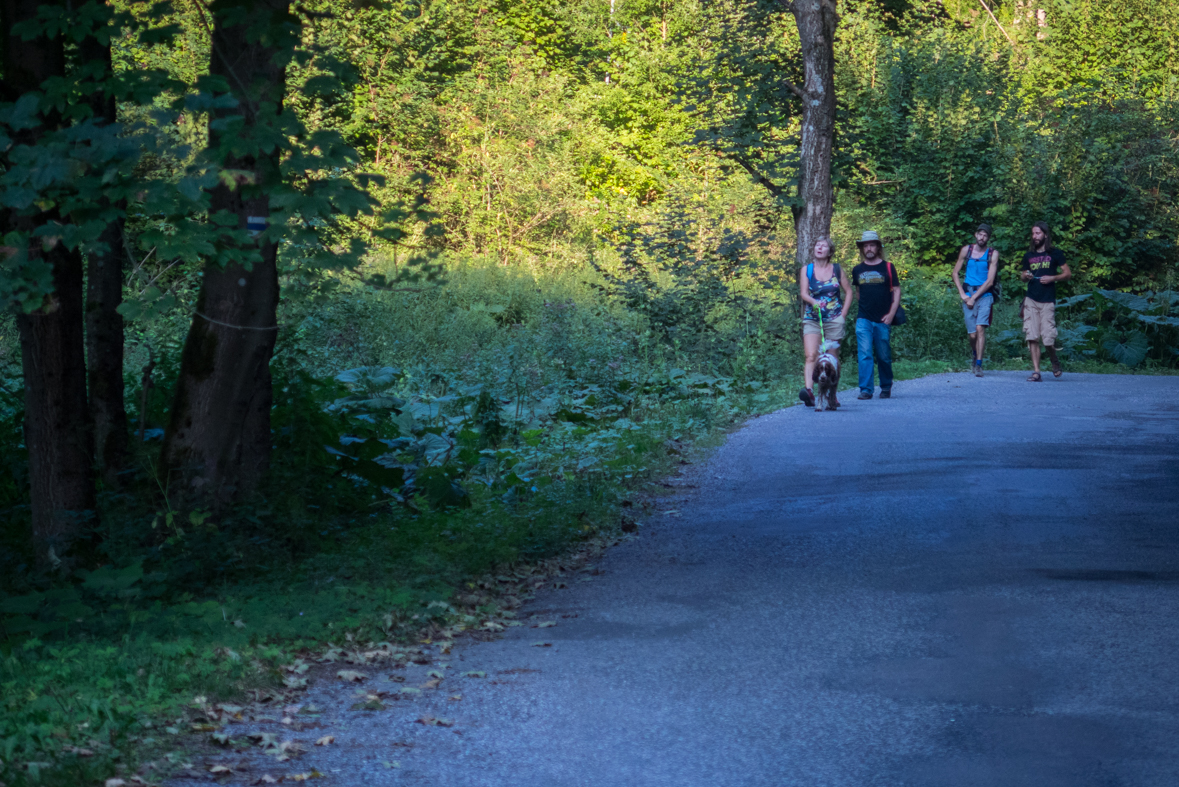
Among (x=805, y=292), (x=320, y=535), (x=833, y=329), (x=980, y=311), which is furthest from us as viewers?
(x=980, y=311)

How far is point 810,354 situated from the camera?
1528cm

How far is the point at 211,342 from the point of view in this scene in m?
7.91

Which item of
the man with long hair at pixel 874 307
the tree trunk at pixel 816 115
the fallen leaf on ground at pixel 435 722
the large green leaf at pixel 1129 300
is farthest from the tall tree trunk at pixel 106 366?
the large green leaf at pixel 1129 300

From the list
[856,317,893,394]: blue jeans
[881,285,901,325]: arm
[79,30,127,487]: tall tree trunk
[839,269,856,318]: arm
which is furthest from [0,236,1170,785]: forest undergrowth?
[881,285,901,325]: arm

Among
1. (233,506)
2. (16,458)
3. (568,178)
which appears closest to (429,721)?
(233,506)

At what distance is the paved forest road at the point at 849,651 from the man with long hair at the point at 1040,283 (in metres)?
7.72

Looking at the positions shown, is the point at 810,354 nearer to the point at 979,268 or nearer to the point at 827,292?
the point at 827,292

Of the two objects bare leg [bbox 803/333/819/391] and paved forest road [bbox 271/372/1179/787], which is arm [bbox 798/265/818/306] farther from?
paved forest road [bbox 271/372/1179/787]

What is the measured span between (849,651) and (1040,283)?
13327 millimetres

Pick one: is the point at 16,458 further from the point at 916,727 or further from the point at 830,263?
the point at 830,263

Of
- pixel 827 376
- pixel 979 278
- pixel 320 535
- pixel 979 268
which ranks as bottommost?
pixel 320 535

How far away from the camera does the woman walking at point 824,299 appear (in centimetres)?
1498

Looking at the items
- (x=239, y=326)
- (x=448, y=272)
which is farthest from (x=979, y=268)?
(x=239, y=326)

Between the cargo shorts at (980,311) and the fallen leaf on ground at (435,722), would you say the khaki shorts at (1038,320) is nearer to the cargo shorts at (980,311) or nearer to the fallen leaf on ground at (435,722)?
the cargo shorts at (980,311)
